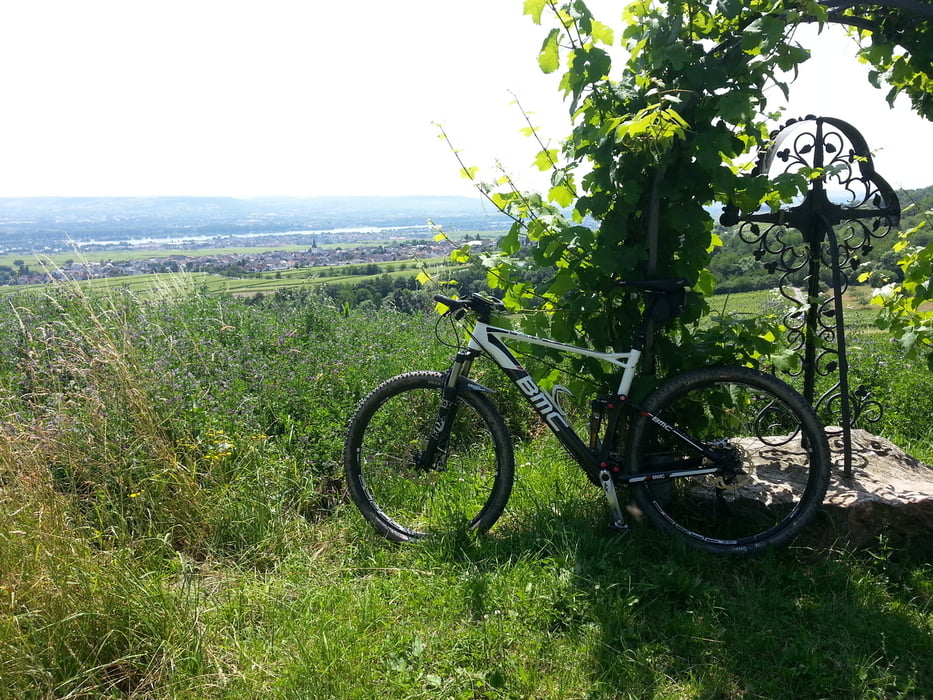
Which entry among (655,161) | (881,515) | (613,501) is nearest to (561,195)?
(655,161)

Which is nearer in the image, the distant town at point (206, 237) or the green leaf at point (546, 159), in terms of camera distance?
the green leaf at point (546, 159)

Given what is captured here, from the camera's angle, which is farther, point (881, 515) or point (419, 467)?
point (419, 467)

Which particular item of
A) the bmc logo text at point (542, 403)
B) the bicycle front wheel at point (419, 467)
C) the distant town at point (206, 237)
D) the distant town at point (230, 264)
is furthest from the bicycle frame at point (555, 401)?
the distant town at point (230, 264)

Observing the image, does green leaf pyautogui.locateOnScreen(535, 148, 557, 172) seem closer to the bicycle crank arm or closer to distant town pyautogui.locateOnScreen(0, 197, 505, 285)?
distant town pyautogui.locateOnScreen(0, 197, 505, 285)

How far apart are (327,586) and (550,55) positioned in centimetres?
278

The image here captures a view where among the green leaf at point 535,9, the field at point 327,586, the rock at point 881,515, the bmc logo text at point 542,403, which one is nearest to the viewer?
the field at point 327,586

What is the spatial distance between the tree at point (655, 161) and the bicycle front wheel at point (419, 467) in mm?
736

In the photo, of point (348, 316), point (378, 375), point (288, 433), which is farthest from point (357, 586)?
point (348, 316)

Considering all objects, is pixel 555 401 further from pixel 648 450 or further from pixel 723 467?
pixel 723 467

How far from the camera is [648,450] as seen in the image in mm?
3350

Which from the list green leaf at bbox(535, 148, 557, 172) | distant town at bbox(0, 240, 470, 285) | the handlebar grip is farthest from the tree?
distant town at bbox(0, 240, 470, 285)

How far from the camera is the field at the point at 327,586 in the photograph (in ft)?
7.66

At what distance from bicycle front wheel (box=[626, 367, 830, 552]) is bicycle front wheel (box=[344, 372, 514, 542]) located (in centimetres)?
79

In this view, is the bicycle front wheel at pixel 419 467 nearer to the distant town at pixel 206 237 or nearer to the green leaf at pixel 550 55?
the distant town at pixel 206 237
